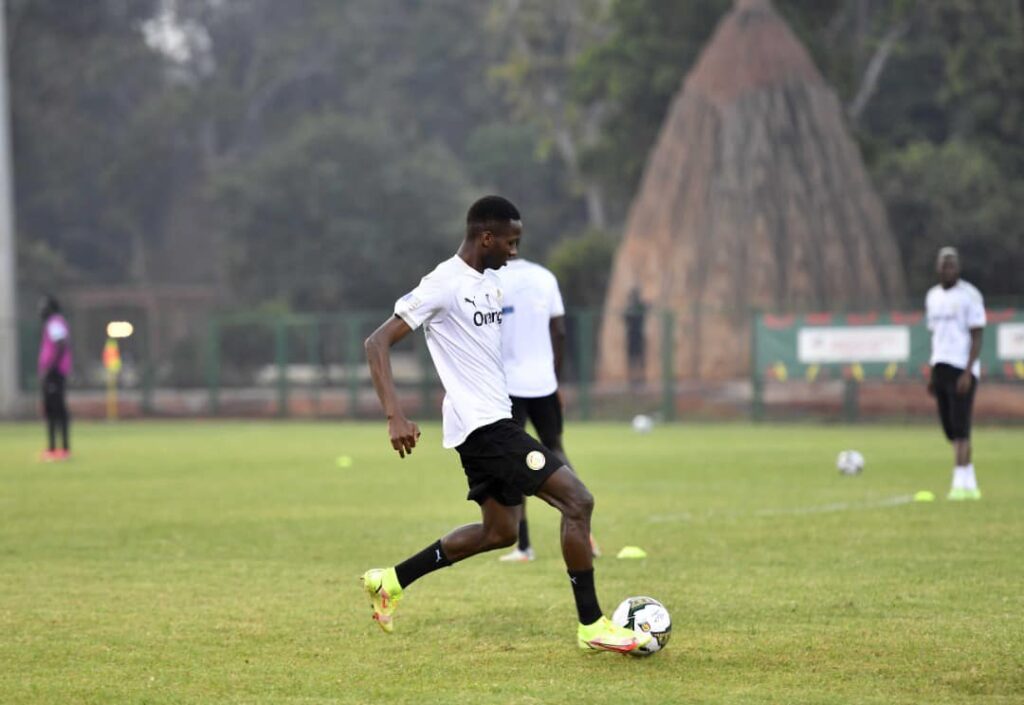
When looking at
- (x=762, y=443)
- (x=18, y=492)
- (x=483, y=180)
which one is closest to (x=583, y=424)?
(x=762, y=443)

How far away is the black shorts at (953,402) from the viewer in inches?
632

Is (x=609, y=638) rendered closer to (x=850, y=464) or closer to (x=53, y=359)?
(x=850, y=464)

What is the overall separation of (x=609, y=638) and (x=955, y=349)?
8.84 metres

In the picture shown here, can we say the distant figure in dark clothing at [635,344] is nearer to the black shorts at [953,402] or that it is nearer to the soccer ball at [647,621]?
the black shorts at [953,402]

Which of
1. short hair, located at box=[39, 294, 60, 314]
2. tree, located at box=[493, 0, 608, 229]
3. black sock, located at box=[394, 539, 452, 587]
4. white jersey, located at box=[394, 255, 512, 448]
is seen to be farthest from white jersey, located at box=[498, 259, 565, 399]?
tree, located at box=[493, 0, 608, 229]

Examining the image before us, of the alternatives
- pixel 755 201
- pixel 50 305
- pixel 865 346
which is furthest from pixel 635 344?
pixel 50 305

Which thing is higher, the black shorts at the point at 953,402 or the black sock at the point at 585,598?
the black shorts at the point at 953,402

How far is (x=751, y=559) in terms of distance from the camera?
1220 centimetres

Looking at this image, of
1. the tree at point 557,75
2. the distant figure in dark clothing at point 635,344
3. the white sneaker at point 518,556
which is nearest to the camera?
the white sneaker at point 518,556

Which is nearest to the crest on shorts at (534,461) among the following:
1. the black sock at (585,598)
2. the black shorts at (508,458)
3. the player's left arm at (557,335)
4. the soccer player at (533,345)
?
the black shorts at (508,458)

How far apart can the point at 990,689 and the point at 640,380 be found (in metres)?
33.0

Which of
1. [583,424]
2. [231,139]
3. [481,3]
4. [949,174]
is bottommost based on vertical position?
[583,424]

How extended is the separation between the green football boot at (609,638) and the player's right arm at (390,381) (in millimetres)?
1295

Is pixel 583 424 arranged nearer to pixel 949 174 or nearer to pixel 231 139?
pixel 949 174
